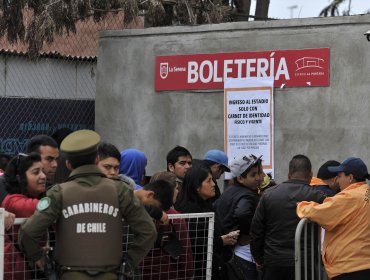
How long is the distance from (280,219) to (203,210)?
26.8 inches

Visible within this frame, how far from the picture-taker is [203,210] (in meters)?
7.68

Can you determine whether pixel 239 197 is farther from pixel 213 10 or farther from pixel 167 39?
pixel 213 10

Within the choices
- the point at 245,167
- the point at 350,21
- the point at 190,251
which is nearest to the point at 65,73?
the point at 350,21

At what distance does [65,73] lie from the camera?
13750 millimetres

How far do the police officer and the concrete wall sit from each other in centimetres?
643

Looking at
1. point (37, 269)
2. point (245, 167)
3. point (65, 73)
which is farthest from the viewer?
point (65, 73)

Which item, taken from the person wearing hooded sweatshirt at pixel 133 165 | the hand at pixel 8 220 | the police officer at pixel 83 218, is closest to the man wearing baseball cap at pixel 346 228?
the person wearing hooded sweatshirt at pixel 133 165

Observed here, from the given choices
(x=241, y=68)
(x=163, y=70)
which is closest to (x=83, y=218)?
(x=241, y=68)

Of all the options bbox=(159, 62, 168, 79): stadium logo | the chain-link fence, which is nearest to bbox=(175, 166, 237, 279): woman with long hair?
the chain-link fence

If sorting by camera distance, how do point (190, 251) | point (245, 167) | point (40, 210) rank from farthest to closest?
point (245, 167) < point (190, 251) < point (40, 210)

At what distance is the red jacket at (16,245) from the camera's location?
5.85m

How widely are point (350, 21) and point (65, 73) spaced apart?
463 centimetres

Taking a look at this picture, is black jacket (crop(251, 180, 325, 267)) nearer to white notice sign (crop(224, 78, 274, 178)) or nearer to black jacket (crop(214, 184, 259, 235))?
black jacket (crop(214, 184, 259, 235))

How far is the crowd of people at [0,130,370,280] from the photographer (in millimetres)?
5566
